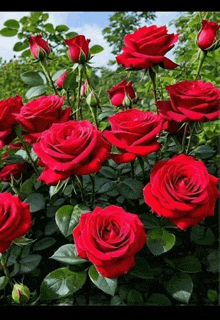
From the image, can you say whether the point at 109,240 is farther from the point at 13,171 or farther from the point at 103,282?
the point at 13,171

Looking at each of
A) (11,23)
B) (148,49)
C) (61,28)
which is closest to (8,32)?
(11,23)

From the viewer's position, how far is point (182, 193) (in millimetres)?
806

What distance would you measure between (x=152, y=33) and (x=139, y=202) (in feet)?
1.33

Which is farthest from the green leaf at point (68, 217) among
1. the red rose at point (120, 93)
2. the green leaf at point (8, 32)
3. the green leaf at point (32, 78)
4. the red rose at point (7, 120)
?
the green leaf at point (8, 32)

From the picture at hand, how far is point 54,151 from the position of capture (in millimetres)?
809

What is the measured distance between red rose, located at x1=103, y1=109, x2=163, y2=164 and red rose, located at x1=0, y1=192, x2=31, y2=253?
0.74 ft

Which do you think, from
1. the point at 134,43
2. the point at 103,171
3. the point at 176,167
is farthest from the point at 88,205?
the point at 134,43

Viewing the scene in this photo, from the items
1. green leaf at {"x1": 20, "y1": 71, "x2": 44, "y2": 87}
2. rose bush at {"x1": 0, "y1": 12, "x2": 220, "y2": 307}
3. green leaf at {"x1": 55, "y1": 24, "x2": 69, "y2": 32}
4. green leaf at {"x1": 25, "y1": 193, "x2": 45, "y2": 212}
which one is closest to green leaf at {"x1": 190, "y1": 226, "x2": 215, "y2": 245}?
rose bush at {"x1": 0, "y1": 12, "x2": 220, "y2": 307}

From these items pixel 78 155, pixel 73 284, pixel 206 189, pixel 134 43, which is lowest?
pixel 73 284

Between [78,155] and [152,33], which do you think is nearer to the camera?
[78,155]

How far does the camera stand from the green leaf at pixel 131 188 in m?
0.94

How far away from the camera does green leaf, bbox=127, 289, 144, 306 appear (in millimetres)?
890

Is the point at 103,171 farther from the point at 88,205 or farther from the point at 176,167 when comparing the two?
the point at 176,167

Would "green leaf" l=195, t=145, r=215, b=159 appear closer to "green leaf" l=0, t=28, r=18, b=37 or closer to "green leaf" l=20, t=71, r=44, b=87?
"green leaf" l=20, t=71, r=44, b=87
